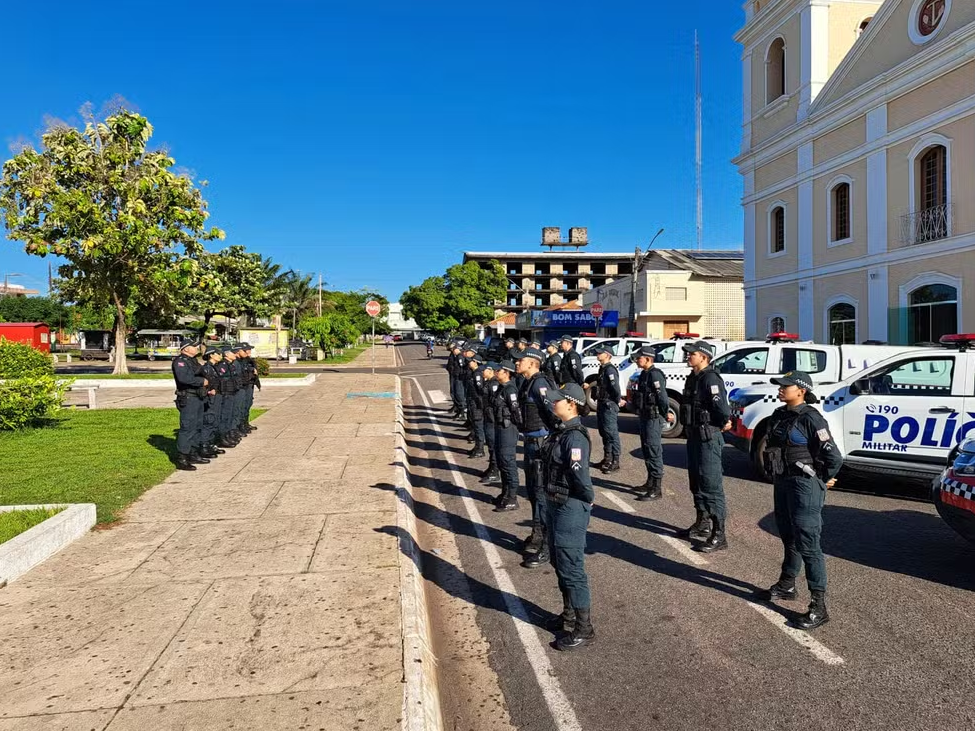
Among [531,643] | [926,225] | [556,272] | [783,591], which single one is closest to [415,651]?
[531,643]

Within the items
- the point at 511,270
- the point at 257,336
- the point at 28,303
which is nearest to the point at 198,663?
the point at 257,336

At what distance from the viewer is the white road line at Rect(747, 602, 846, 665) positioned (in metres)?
4.35

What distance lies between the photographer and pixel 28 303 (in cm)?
7538

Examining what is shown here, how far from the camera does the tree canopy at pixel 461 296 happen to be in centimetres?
7956

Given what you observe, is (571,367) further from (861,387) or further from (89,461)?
(89,461)

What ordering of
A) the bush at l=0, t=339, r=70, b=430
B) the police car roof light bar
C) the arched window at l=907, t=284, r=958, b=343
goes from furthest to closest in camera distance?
the arched window at l=907, t=284, r=958, b=343 < the bush at l=0, t=339, r=70, b=430 < the police car roof light bar

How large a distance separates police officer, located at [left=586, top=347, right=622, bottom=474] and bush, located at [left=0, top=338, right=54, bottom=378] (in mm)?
10203

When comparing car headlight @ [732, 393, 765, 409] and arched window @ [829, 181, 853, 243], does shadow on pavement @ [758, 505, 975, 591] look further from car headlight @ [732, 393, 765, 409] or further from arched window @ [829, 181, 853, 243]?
arched window @ [829, 181, 853, 243]

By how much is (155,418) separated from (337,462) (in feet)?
23.4

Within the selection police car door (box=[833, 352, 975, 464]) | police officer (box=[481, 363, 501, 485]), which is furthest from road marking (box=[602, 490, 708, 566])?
police car door (box=[833, 352, 975, 464])

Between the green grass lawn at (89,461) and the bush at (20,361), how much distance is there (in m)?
1.10

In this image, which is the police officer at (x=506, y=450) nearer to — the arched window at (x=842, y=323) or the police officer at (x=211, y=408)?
the police officer at (x=211, y=408)

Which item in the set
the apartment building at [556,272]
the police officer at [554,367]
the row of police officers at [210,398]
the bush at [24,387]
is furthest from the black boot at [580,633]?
the apartment building at [556,272]

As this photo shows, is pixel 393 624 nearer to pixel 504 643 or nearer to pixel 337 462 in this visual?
pixel 504 643
